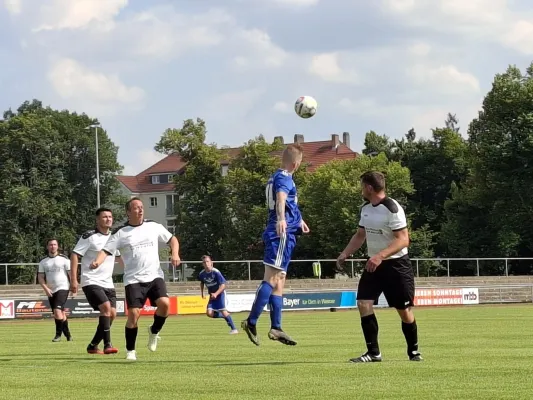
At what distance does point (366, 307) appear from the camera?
1129 cm

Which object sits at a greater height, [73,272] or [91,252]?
[91,252]

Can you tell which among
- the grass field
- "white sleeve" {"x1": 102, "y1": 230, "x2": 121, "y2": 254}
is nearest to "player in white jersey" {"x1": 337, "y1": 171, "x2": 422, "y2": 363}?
the grass field

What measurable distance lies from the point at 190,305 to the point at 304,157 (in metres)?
64.3

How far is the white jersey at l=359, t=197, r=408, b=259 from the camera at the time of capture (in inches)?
438

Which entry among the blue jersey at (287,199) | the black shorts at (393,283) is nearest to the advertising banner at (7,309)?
the blue jersey at (287,199)

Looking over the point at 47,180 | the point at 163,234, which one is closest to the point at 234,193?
the point at 47,180

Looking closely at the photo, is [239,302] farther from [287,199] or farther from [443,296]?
[287,199]

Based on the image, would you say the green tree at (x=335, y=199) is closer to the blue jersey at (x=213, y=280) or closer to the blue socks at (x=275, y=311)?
the blue jersey at (x=213, y=280)

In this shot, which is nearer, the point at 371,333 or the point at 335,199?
the point at 371,333

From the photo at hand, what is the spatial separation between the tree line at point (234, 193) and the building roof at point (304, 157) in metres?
17.5

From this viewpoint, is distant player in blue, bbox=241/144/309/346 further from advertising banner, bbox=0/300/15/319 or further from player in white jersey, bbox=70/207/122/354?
advertising banner, bbox=0/300/15/319

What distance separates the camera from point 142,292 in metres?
12.9

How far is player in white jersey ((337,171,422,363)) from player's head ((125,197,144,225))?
303cm

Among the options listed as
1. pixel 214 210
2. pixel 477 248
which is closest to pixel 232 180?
pixel 214 210
